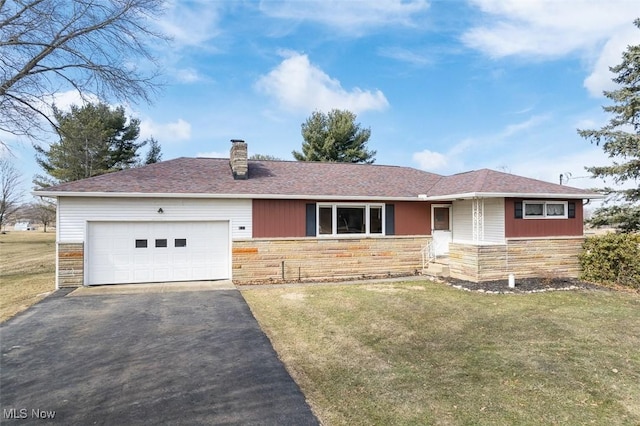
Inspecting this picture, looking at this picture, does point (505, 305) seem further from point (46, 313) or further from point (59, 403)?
point (46, 313)

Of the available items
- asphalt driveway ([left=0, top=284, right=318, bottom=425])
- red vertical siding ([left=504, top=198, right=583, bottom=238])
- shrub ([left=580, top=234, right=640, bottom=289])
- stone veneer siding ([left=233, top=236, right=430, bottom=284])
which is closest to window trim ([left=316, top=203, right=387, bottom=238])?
stone veneer siding ([left=233, top=236, right=430, bottom=284])

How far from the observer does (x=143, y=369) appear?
495cm

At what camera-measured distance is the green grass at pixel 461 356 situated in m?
3.92

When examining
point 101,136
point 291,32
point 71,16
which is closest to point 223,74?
point 291,32

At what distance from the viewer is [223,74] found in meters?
16.6

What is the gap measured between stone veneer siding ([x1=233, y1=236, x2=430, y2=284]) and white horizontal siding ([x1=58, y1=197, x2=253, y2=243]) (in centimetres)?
76

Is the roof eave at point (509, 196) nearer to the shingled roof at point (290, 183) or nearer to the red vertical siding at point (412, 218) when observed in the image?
the shingled roof at point (290, 183)

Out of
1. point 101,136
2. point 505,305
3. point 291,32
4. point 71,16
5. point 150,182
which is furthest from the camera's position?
point 101,136

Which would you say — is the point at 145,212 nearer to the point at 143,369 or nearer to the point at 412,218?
the point at 143,369

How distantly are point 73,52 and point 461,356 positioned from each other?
619 inches

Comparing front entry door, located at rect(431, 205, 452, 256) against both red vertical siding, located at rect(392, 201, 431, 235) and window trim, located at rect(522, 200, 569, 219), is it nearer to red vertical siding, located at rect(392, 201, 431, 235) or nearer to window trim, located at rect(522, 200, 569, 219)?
red vertical siding, located at rect(392, 201, 431, 235)

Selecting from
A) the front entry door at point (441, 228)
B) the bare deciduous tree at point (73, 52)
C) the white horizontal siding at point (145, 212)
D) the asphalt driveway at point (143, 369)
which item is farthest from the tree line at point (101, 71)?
the asphalt driveway at point (143, 369)

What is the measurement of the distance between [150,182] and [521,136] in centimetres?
2072

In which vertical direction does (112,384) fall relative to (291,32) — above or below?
below
